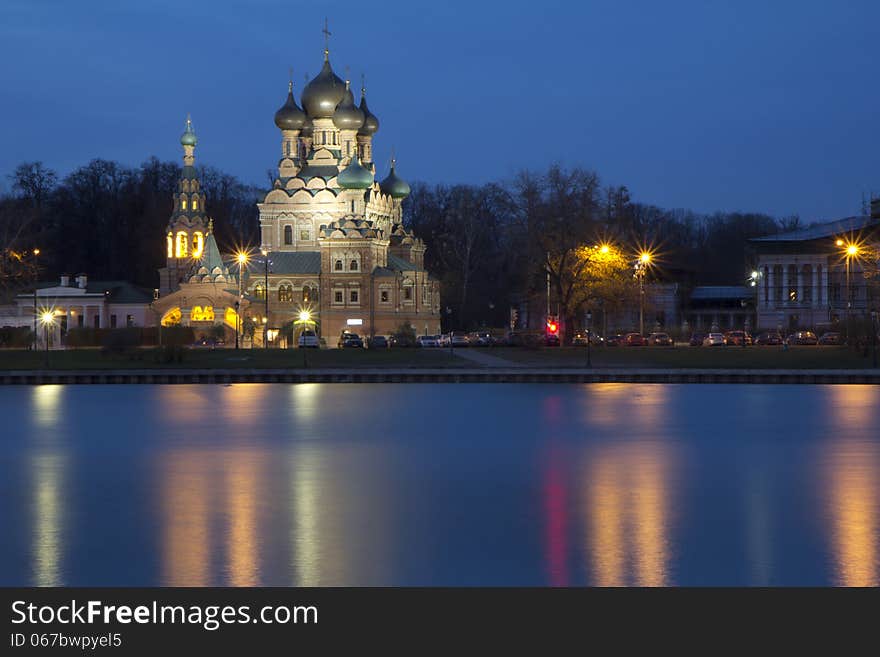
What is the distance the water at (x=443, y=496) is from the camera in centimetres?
1786

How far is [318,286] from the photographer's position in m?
96.4

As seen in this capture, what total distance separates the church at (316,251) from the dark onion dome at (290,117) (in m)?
0.08

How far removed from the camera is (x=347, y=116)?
10100 centimetres

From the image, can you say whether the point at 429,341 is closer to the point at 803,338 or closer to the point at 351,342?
the point at 351,342

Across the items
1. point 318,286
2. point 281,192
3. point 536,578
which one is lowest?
point 536,578

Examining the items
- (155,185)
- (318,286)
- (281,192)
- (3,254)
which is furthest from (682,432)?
(155,185)

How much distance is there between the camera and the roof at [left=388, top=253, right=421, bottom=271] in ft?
323

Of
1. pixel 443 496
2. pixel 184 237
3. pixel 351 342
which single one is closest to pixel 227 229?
pixel 184 237

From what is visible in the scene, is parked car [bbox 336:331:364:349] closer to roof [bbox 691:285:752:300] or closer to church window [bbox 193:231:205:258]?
church window [bbox 193:231:205:258]

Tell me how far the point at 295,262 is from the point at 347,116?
12303mm

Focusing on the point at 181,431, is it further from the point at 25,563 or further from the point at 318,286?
the point at 318,286

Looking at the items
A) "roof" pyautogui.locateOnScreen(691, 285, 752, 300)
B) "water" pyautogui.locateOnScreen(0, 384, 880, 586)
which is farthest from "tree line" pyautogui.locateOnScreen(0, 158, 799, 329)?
"water" pyautogui.locateOnScreen(0, 384, 880, 586)

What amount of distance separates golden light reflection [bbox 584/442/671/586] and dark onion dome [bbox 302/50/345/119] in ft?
244

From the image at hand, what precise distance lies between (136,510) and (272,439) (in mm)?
11752
